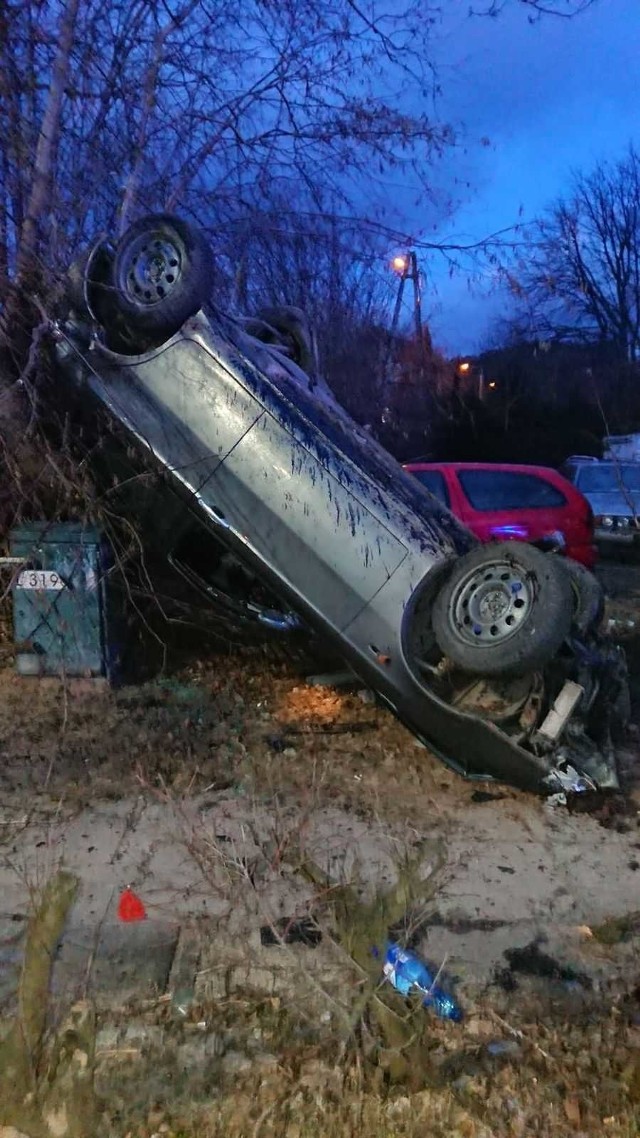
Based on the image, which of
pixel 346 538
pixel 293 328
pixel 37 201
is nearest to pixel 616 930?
pixel 346 538

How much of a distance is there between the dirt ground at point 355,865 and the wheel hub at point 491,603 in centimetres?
92

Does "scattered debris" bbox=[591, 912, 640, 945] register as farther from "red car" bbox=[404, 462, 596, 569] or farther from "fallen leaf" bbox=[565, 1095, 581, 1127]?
"red car" bbox=[404, 462, 596, 569]

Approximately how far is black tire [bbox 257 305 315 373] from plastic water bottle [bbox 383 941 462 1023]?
426 centimetres

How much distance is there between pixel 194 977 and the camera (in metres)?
3.30

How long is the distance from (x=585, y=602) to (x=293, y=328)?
9.20ft

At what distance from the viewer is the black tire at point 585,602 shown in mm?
5004

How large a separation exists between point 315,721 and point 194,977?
272 cm

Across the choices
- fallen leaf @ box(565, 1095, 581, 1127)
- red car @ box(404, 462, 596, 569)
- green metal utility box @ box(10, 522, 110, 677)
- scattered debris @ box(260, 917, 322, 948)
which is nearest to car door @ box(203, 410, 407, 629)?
green metal utility box @ box(10, 522, 110, 677)

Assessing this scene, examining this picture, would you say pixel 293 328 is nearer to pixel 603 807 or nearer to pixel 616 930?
pixel 603 807

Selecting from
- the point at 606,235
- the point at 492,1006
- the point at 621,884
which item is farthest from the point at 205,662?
the point at 606,235

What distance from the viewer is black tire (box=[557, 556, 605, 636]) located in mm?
5004

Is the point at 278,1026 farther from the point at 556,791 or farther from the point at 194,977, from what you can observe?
the point at 556,791

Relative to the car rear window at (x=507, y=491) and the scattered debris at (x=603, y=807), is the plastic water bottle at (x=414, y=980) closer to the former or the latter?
the scattered debris at (x=603, y=807)

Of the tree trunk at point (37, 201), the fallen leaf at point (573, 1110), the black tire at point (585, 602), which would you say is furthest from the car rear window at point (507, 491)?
the fallen leaf at point (573, 1110)
